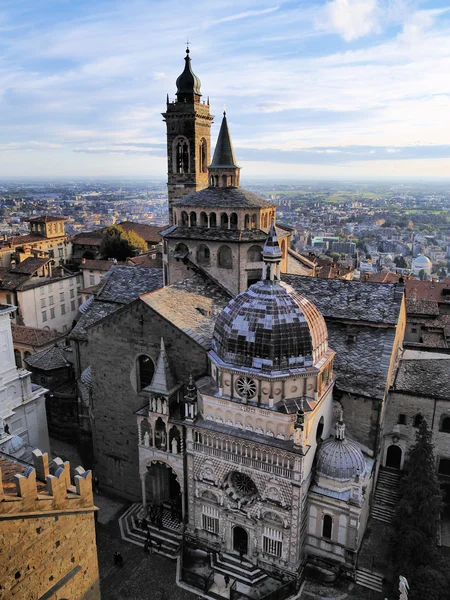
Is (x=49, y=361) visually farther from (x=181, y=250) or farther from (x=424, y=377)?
(x=424, y=377)

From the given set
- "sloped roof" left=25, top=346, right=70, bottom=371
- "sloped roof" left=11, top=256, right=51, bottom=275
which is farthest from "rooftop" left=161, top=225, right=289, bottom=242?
"sloped roof" left=11, top=256, right=51, bottom=275

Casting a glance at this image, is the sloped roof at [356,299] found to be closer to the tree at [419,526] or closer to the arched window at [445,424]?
the arched window at [445,424]

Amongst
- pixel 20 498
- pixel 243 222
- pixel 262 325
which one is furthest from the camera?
pixel 243 222

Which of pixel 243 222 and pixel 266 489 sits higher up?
pixel 243 222

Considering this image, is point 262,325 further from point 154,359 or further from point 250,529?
point 250,529

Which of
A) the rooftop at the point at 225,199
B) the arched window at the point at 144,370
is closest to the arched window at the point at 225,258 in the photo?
the rooftop at the point at 225,199

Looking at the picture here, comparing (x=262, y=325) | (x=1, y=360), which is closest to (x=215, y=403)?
(x=262, y=325)
